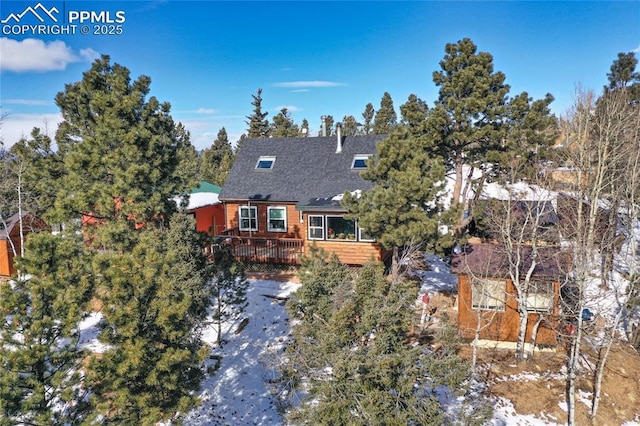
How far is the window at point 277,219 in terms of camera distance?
17.5 meters

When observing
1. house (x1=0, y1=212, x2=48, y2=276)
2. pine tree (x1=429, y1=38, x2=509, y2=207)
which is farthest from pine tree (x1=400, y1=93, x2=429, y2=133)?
house (x1=0, y1=212, x2=48, y2=276)

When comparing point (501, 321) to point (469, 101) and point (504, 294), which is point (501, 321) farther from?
point (469, 101)

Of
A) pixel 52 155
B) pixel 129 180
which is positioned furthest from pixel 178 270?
pixel 52 155

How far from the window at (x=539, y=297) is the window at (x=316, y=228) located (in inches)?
311

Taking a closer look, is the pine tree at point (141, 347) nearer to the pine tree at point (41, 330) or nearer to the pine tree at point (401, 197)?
the pine tree at point (41, 330)

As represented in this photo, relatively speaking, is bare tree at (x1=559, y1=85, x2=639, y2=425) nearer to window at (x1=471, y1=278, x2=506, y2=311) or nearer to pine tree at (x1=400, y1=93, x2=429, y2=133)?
window at (x1=471, y1=278, x2=506, y2=311)

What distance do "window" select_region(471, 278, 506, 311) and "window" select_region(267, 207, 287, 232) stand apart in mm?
9071

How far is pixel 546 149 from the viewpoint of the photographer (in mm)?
14680

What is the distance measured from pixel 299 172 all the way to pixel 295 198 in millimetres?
2007

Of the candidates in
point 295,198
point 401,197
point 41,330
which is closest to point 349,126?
point 295,198

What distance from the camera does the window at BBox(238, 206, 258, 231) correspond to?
1795 centimetres

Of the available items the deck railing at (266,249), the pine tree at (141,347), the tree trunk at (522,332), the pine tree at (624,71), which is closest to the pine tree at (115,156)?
the pine tree at (141,347)

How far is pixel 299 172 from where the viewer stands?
60.7 ft

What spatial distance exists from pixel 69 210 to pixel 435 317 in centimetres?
1107
